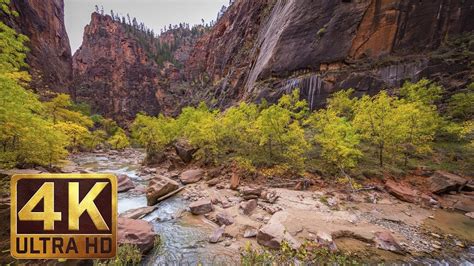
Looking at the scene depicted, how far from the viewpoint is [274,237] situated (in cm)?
657

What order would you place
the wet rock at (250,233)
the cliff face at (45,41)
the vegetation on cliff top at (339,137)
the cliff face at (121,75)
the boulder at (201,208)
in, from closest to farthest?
1. the wet rock at (250,233)
2. the boulder at (201,208)
3. the vegetation on cliff top at (339,137)
4. the cliff face at (45,41)
5. the cliff face at (121,75)

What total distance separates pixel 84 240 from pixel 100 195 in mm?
599

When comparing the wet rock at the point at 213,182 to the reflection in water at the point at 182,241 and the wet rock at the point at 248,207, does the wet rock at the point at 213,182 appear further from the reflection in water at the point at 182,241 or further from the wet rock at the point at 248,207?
the wet rock at the point at 248,207

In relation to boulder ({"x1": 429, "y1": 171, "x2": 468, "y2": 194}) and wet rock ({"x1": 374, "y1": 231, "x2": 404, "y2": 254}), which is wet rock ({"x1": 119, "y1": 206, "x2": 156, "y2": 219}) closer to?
wet rock ({"x1": 374, "y1": 231, "x2": 404, "y2": 254})

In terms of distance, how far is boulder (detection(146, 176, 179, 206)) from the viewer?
1138cm

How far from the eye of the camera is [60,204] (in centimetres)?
266

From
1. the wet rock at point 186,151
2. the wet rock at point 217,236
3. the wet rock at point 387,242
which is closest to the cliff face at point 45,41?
the wet rock at point 186,151

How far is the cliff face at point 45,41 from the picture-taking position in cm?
3359

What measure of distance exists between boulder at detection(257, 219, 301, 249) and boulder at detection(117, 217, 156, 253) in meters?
3.61

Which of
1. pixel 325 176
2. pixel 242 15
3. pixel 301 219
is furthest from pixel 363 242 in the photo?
pixel 242 15

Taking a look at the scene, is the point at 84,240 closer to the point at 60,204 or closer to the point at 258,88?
the point at 60,204

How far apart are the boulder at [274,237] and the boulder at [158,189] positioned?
281 inches

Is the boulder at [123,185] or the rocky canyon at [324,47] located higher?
the rocky canyon at [324,47]

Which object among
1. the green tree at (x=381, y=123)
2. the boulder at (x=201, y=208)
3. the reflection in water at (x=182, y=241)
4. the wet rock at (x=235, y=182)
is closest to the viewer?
the reflection in water at (x=182, y=241)
